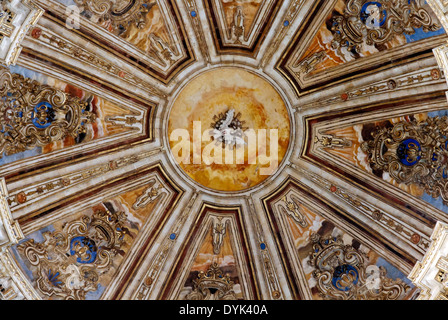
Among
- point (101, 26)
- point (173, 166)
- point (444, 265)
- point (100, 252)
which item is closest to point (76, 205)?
point (100, 252)

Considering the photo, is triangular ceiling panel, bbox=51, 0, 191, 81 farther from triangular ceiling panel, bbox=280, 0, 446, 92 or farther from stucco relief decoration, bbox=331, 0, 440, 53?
stucco relief decoration, bbox=331, 0, 440, 53

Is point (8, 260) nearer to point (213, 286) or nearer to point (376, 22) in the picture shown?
point (213, 286)

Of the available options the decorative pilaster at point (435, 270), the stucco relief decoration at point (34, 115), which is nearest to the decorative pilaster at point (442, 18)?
the decorative pilaster at point (435, 270)

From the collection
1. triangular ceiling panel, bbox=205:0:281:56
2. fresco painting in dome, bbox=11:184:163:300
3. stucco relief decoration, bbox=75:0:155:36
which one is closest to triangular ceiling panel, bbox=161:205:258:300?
fresco painting in dome, bbox=11:184:163:300

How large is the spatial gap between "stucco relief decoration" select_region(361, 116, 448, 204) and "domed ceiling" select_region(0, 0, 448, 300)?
51 millimetres

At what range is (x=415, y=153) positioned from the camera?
20.7 m

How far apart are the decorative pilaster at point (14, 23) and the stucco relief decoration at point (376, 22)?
396 inches

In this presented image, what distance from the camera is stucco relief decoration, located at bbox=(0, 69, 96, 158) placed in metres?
19.9

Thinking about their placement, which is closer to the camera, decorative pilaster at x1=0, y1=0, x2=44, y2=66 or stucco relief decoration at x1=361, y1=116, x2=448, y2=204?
decorative pilaster at x1=0, y1=0, x2=44, y2=66

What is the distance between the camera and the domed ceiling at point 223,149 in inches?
804

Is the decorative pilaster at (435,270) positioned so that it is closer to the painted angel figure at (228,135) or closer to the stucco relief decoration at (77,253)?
the painted angel figure at (228,135)

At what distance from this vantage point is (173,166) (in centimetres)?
2338

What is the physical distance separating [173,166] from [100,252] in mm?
4151

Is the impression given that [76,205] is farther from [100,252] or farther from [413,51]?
[413,51]
